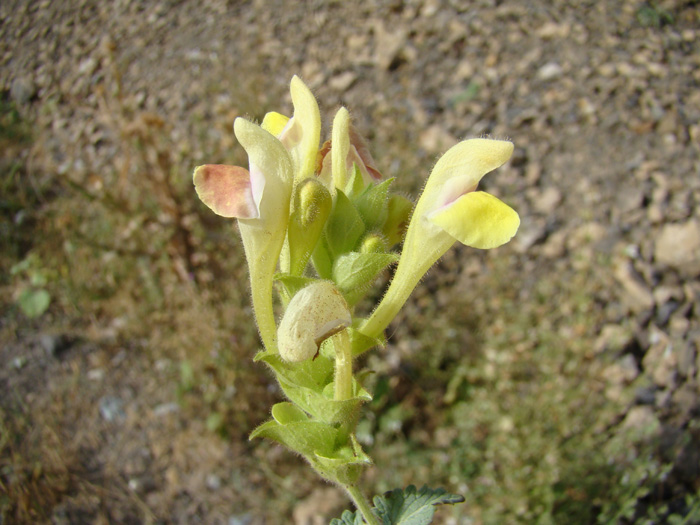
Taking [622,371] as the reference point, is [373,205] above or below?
above

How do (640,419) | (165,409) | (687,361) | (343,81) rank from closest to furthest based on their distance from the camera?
(640,419), (687,361), (165,409), (343,81)

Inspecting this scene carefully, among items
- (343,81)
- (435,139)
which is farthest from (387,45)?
(435,139)

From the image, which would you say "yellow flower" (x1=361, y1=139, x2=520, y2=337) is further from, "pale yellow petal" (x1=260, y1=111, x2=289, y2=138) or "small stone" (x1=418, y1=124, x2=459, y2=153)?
"small stone" (x1=418, y1=124, x2=459, y2=153)

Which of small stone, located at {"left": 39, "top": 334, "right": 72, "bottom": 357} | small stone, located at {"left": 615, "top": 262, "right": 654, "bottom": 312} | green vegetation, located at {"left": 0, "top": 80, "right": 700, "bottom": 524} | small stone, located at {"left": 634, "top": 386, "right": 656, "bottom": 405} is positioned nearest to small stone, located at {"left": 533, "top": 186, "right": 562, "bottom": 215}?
green vegetation, located at {"left": 0, "top": 80, "right": 700, "bottom": 524}

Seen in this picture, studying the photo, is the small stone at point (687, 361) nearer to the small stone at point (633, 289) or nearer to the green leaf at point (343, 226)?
the small stone at point (633, 289)

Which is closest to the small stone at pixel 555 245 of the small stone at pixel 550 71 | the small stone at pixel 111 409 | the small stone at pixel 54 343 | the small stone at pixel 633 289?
the small stone at pixel 633 289

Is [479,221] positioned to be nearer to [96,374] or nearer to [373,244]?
[373,244]

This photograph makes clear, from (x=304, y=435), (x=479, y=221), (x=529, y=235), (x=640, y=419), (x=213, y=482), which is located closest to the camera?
(x=479, y=221)
